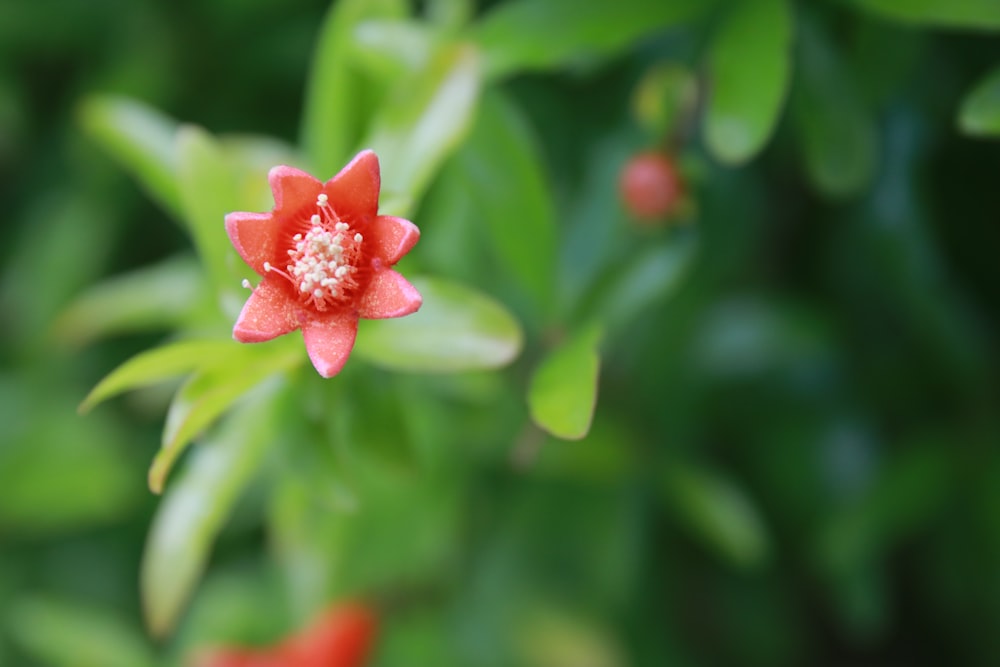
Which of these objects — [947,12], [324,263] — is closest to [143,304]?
[324,263]

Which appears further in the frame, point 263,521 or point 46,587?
point 46,587

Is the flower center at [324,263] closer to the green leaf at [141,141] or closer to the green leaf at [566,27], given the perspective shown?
the green leaf at [566,27]

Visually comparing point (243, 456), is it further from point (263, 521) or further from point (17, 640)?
point (17, 640)

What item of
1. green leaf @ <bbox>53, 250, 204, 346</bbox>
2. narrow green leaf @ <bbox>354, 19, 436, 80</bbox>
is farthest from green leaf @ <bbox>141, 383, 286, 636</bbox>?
narrow green leaf @ <bbox>354, 19, 436, 80</bbox>

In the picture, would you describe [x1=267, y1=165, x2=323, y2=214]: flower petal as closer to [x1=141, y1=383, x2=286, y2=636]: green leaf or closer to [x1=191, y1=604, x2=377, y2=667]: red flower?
[x1=141, y1=383, x2=286, y2=636]: green leaf

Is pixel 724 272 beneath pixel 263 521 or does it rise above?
above

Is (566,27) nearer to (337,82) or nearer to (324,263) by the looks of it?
(337,82)

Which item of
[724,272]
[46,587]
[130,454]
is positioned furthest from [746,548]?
[46,587]
